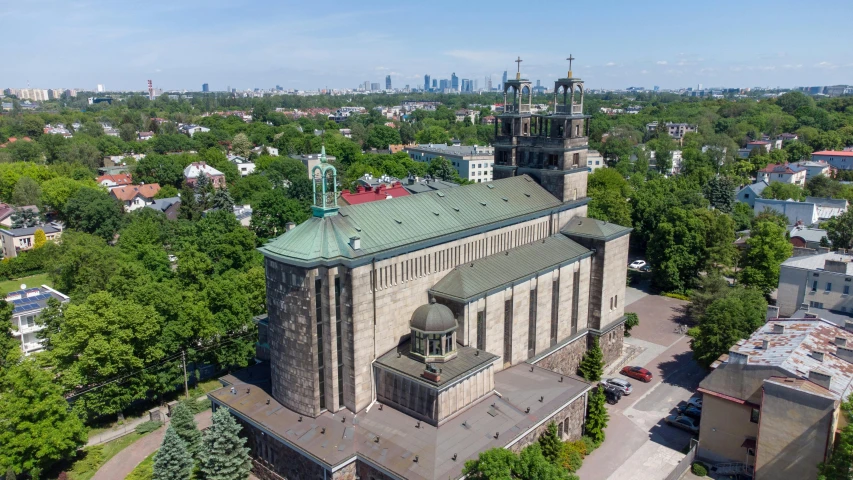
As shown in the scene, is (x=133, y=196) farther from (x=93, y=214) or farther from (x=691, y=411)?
(x=691, y=411)

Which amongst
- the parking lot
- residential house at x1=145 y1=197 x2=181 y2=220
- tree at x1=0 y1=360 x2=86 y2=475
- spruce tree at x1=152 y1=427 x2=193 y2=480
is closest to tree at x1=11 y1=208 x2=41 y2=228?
residential house at x1=145 y1=197 x2=181 y2=220

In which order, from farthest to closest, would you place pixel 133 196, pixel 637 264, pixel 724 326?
pixel 133 196 < pixel 637 264 < pixel 724 326

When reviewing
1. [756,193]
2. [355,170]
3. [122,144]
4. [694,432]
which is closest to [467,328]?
[694,432]

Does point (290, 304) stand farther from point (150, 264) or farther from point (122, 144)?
point (122, 144)

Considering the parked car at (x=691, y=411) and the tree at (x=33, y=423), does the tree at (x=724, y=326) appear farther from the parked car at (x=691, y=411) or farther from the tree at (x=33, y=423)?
the tree at (x=33, y=423)

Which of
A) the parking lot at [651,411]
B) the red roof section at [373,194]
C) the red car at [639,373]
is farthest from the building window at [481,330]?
the red roof section at [373,194]

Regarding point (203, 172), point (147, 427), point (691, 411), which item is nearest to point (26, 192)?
point (203, 172)
